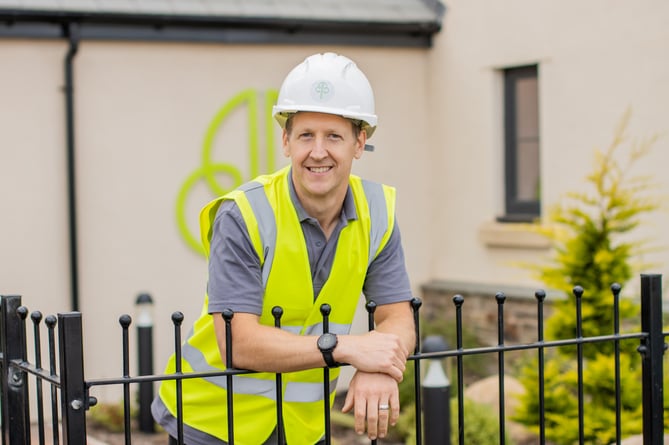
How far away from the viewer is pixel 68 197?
26.9 feet

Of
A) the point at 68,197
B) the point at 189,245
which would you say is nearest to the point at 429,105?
the point at 189,245

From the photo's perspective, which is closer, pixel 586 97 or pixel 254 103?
pixel 586 97

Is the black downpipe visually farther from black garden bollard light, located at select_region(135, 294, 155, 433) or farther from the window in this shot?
the window

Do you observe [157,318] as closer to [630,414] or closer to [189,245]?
[189,245]

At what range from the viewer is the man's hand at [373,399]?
2752mm

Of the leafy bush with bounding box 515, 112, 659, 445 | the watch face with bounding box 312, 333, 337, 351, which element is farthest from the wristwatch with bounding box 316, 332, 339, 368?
the leafy bush with bounding box 515, 112, 659, 445

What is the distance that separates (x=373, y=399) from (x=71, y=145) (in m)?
5.88

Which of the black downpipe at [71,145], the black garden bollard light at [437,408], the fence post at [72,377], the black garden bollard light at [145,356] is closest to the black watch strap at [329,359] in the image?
the fence post at [72,377]

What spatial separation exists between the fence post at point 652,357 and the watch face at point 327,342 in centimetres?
124

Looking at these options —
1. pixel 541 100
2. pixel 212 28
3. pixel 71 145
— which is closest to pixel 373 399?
pixel 71 145

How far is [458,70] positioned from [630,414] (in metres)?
4.20

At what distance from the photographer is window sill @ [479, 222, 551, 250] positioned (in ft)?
28.2

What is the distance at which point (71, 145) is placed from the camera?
8148 mm

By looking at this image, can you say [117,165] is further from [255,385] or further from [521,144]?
[255,385]
